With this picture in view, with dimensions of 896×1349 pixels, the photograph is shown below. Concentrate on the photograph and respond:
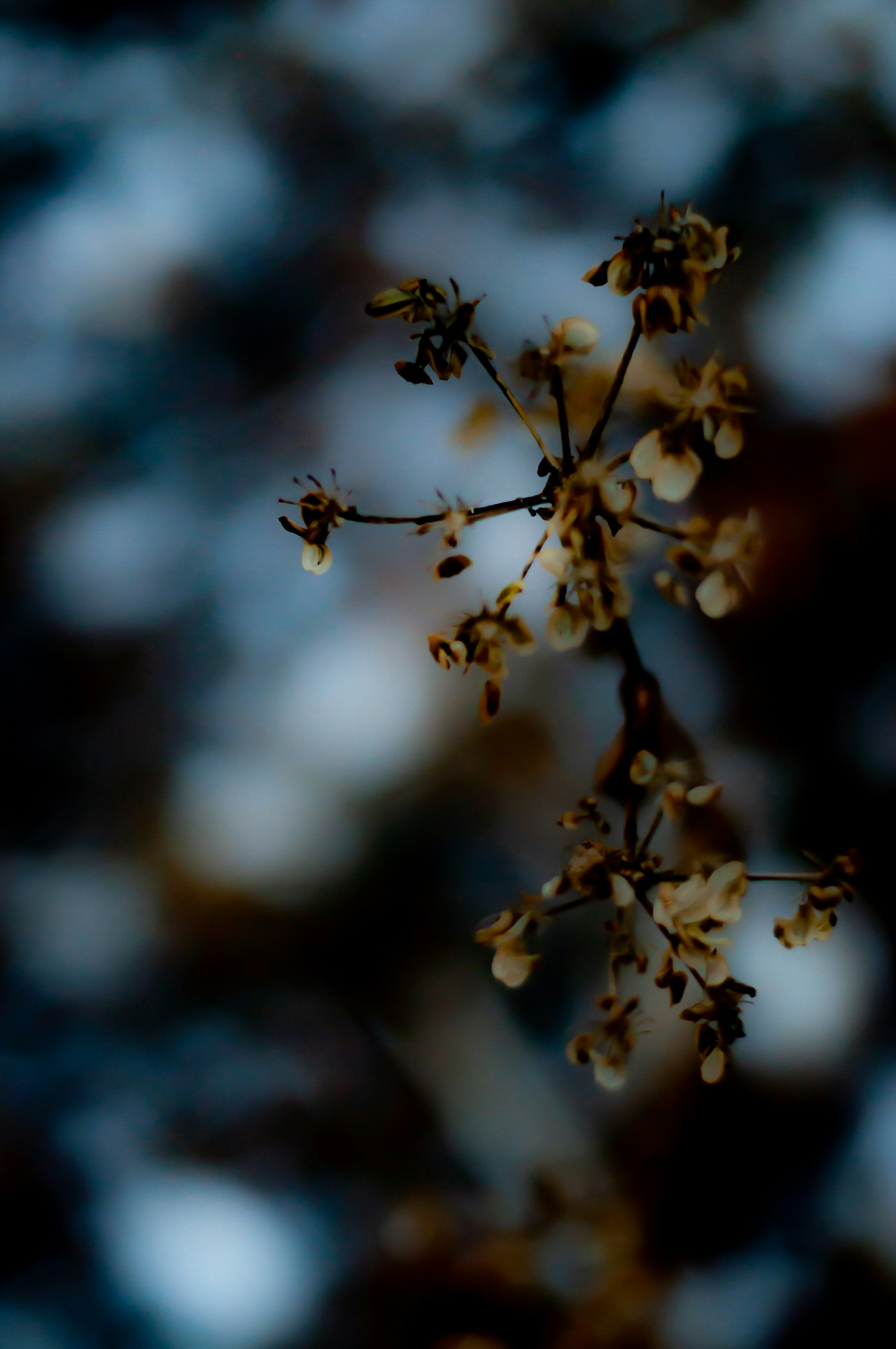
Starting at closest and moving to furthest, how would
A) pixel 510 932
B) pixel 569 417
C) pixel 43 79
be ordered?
1. pixel 510 932
2. pixel 569 417
3. pixel 43 79

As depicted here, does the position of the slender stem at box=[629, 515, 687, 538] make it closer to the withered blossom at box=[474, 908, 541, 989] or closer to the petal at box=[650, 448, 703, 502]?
the petal at box=[650, 448, 703, 502]

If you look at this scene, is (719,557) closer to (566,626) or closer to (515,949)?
(566,626)

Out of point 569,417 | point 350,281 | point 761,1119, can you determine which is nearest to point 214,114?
point 350,281

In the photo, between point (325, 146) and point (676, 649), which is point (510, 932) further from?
point (325, 146)

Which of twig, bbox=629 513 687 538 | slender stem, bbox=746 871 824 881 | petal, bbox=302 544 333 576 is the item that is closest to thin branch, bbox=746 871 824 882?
slender stem, bbox=746 871 824 881

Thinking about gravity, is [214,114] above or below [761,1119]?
above

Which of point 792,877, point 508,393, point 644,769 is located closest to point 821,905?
point 792,877
